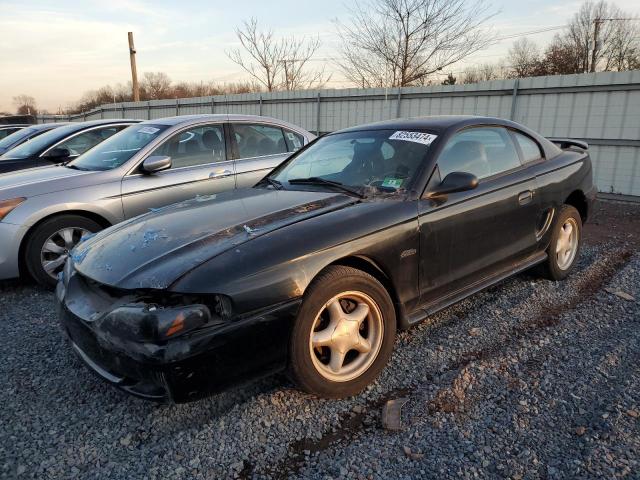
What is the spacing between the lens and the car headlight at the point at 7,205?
4141 millimetres

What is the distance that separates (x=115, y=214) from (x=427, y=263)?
3.17 metres

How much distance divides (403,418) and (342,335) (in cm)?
52

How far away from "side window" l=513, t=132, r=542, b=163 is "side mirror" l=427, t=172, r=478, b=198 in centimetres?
115

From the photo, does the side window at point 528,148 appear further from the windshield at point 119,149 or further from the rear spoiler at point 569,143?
the windshield at point 119,149

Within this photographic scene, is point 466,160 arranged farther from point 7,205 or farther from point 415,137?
point 7,205

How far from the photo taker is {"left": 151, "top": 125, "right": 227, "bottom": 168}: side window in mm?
4992

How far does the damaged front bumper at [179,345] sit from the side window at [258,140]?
3.39 m

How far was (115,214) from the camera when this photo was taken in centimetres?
458

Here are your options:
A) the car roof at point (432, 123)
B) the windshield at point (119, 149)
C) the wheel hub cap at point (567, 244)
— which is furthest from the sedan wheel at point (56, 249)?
the wheel hub cap at point (567, 244)

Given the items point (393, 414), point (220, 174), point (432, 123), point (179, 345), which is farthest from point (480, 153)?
point (220, 174)

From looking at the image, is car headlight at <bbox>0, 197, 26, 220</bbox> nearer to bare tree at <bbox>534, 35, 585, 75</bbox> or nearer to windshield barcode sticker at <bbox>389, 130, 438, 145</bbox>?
windshield barcode sticker at <bbox>389, 130, 438, 145</bbox>

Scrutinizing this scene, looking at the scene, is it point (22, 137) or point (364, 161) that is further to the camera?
point (22, 137)

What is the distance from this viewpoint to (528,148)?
3.95m

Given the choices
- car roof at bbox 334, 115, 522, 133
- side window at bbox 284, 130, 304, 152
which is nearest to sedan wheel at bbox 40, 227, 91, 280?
side window at bbox 284, 130, 304, 152
